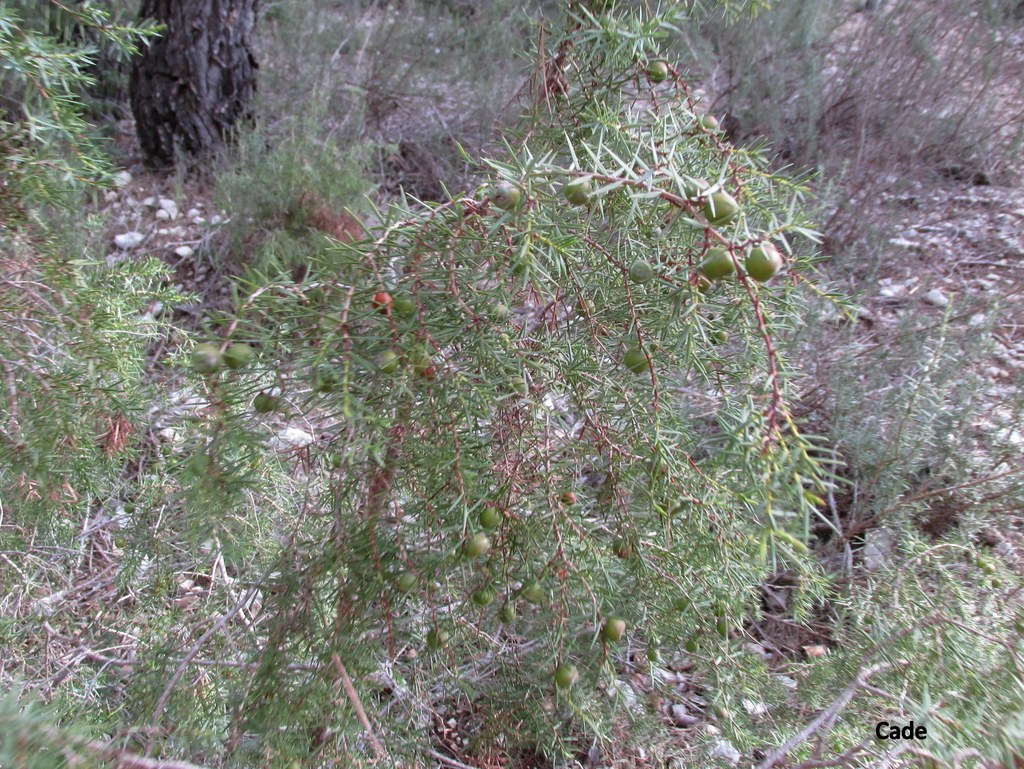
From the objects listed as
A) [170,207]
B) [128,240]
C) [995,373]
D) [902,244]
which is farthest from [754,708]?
[170,207]

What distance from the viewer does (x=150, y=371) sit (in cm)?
250

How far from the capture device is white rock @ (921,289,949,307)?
3.17m

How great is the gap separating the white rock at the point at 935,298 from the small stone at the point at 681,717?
7.34 feet

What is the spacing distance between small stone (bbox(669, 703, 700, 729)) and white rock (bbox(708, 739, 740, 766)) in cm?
16

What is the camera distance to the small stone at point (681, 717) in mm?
1744

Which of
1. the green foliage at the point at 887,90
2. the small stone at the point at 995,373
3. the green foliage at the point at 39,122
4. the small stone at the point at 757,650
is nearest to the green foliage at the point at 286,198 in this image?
the green foliage at the point at 39,122

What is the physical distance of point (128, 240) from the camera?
11.1 ft

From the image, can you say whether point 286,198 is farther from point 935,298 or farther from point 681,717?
point 935,298

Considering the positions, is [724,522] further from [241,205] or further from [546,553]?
[241,205]

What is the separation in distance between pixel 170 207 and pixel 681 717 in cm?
324

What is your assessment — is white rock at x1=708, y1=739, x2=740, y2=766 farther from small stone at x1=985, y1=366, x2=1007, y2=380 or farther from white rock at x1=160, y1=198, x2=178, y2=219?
white rock at x1=160, y1=198, x2=178, y2=219

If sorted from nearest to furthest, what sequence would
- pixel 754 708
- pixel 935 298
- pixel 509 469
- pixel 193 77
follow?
pixel 509 469, pixel 754 708, pixel 935 298, pixel 193 77

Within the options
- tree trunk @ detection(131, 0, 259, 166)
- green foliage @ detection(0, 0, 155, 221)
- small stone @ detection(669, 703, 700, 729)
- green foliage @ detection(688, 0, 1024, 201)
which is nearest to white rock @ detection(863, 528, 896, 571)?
small stone @ detection(669, 703, 700, 729)

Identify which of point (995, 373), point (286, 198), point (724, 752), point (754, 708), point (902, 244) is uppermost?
point (902, 244)
